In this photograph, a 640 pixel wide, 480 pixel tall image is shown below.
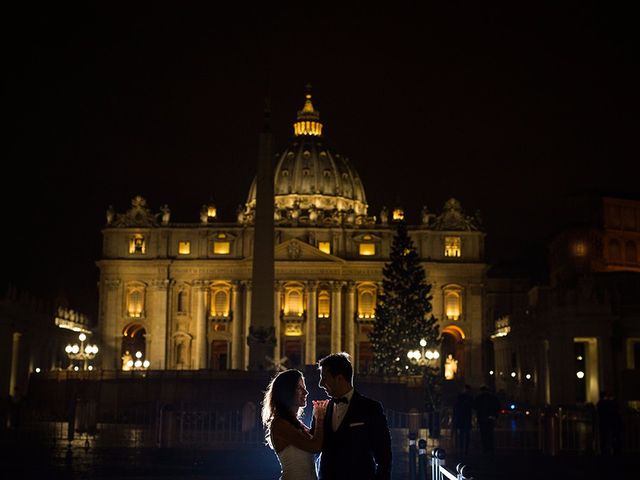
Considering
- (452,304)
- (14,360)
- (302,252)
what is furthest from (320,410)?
(452,304)

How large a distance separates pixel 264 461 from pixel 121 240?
91368 mm

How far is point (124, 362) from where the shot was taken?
109 metres

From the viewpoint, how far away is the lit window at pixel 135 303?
112 metres

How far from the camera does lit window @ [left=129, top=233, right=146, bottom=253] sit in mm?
113000

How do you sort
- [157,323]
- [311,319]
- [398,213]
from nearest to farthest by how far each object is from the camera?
[157,323] < [311,319] < [398,213]

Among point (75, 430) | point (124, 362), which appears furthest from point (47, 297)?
point (75, 430)

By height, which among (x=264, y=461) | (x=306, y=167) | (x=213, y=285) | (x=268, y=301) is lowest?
(x=264, y=461)

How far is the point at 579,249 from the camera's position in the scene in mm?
92312

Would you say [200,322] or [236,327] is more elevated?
[200,322]

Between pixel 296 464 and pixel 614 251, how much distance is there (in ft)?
286

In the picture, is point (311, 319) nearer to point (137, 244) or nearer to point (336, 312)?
point (336, 312)

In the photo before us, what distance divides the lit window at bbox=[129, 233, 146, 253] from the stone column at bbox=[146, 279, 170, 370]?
12.6ft

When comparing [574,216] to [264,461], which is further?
[574,216]

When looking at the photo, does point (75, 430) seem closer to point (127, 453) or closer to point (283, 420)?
point (127, 453)
